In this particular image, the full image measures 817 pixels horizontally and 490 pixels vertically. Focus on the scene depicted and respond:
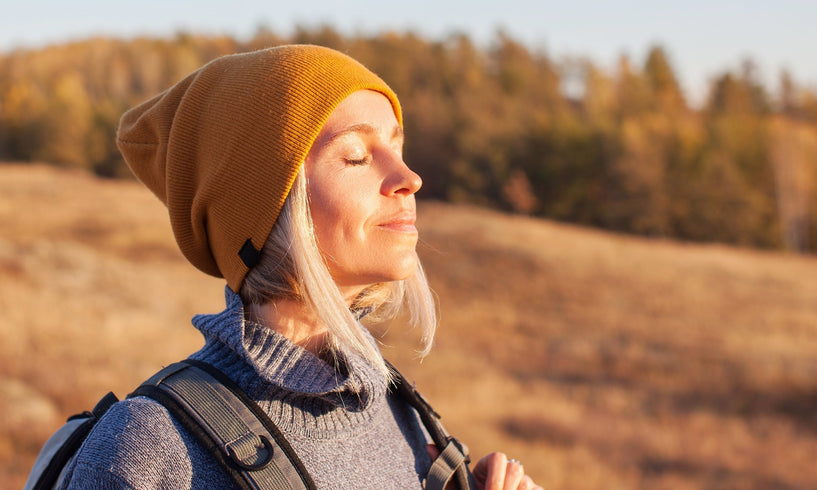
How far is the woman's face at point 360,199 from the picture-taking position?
158 centimetres

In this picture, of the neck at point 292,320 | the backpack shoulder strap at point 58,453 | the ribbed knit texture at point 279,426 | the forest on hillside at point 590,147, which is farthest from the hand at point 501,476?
the forest on hillside at point 590,147

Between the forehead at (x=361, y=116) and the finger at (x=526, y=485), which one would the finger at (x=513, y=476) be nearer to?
the finger at (x=526, y=485)

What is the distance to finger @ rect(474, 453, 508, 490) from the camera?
165 cm

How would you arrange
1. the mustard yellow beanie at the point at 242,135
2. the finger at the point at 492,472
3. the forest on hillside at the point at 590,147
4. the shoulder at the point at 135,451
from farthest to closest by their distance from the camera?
1. the forest on hillside at the point at 590,147
2. the finger at the point at 492,472
3. the mustard yellow beanie at the point at 242,135
4. the shoulder at the point at 135,451

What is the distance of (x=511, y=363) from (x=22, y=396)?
393 inches

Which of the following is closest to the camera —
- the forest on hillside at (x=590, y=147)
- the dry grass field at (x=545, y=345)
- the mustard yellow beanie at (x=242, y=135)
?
the mustard yellow beanie at (x=242, y=135)

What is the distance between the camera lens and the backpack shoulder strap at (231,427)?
1.24 metres

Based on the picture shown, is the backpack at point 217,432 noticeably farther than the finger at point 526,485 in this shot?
No

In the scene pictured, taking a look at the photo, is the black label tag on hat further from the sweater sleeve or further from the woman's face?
the sweater sleeve

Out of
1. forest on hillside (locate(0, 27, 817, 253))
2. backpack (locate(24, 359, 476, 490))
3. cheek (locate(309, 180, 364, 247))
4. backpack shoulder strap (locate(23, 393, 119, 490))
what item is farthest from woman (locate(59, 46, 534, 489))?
forest on hillside (locate(0, 27, 817, 253))

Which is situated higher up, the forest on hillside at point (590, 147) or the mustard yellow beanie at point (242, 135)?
the forest on hillside at point (590, 147)

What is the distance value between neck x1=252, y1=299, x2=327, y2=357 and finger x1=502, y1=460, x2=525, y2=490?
51 centimetres

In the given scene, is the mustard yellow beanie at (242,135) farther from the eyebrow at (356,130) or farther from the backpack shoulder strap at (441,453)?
the backpack shoulder strap at (441,453)

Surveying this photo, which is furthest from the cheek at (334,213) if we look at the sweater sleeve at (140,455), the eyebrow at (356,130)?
the sweater sleeve at (140,455)
